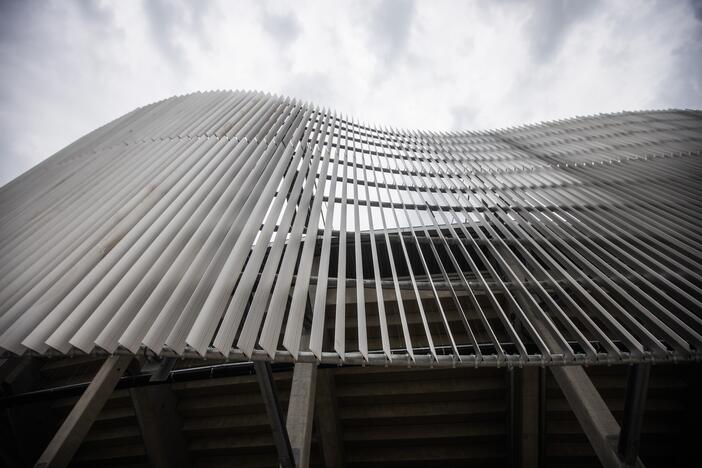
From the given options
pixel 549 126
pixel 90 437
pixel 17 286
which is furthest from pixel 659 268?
pixel 90 437

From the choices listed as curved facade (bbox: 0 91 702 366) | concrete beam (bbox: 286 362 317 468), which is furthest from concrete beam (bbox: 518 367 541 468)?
concrete beam (bbox: 286 362 317 468)

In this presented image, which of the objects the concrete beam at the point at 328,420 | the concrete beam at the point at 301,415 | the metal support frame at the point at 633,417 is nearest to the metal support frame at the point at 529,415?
the metal support frame at the point at 633,417

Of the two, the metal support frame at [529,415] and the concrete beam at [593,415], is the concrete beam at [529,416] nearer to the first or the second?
the metal support frame at [529,415]

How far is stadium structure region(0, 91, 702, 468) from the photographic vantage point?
3.09 meters

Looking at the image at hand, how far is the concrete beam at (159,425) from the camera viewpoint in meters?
8.24

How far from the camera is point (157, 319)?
2752 millimetres

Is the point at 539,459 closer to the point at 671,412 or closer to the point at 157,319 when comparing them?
the point at 671,412

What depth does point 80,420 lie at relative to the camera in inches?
197

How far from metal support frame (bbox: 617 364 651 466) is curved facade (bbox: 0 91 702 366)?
2.24ft

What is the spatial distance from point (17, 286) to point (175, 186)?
7.79 ft

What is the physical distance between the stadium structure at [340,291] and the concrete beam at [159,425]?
0.07 meters

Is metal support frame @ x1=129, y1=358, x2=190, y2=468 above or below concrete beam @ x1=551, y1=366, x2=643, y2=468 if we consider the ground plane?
below

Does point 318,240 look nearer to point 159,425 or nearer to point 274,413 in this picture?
point 274,413

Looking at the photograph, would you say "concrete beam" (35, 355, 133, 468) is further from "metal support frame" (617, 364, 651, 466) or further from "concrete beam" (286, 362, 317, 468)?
"metal support frame" (617, 364, 651, 466)
